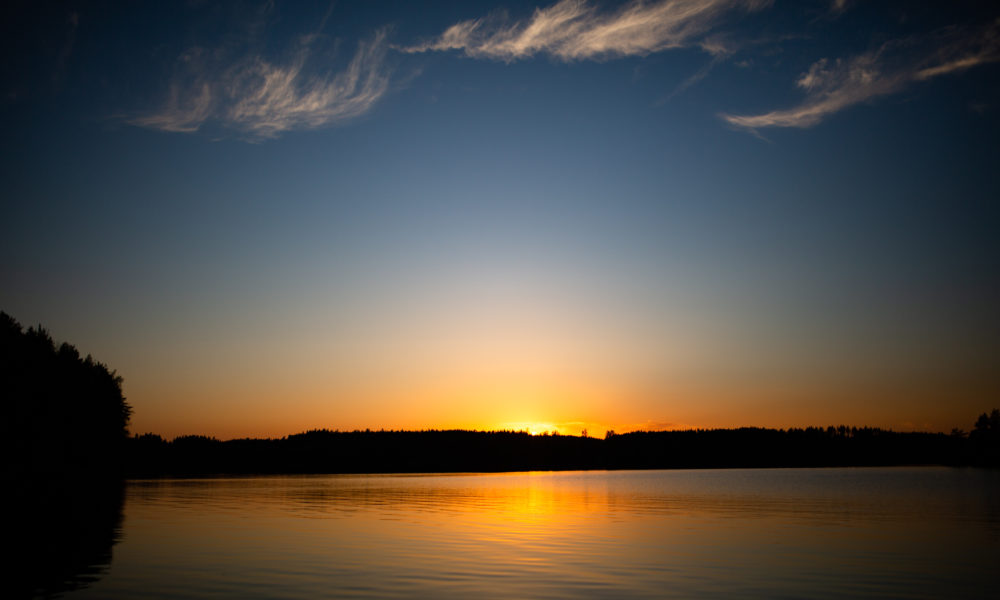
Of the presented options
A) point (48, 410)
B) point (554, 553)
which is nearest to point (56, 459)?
point (48, 410)

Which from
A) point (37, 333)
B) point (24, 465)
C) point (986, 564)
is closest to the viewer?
point (986, 564)

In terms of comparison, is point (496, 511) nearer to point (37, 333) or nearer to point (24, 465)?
point (24, 465)

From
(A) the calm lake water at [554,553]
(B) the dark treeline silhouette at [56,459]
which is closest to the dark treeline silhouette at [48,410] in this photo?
(B) the dark treeline silhouette at [56,459]

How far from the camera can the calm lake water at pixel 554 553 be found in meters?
22.5

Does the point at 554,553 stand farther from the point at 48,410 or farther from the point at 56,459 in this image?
→ the point at 56,459

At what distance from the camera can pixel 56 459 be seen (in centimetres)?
8800

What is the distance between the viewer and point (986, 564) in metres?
27.5

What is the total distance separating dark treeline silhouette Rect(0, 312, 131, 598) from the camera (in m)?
26.0

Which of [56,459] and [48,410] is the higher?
[48,410]

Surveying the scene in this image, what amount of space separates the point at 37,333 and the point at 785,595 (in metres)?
92.1

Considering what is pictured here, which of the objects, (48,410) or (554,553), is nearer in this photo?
(554,553)

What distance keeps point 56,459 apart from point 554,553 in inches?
3215

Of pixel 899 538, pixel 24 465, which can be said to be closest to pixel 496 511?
pixel 899 538

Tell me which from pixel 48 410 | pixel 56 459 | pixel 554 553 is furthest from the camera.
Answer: pixel 56 459
